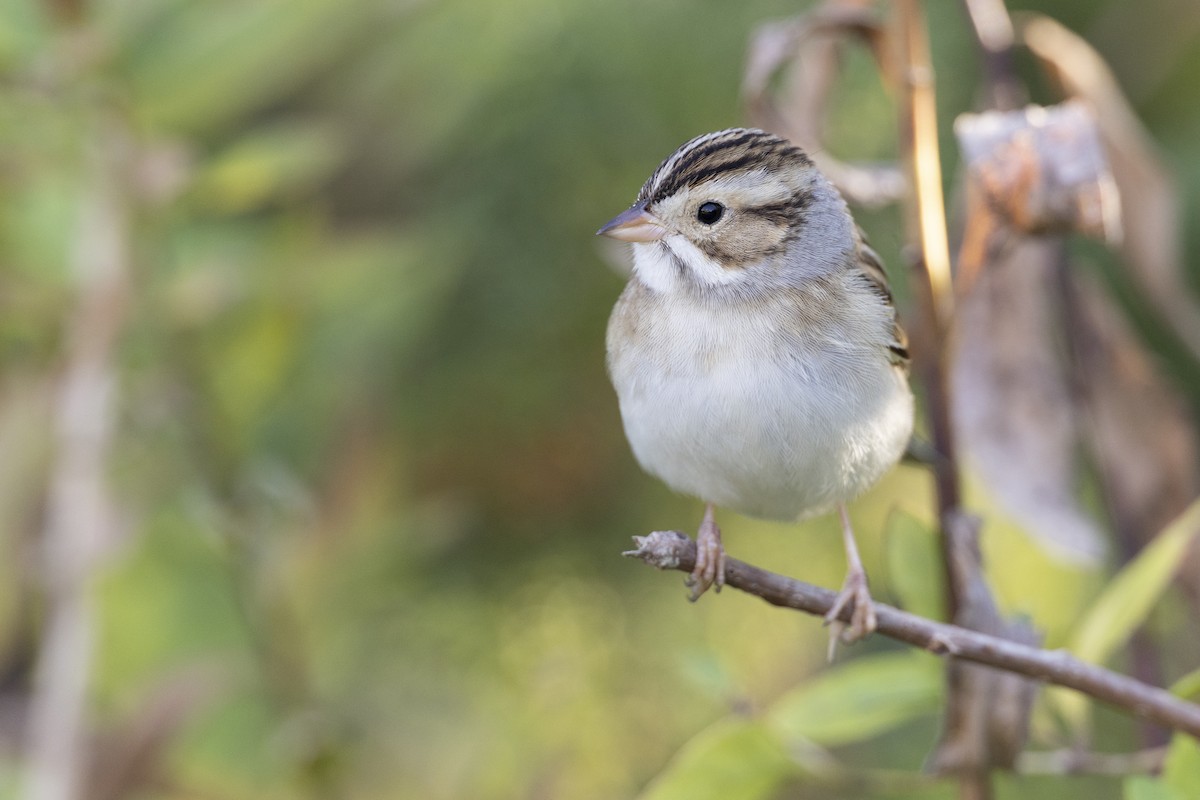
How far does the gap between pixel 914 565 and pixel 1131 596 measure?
231mm

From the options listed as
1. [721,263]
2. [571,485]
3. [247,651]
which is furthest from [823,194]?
[247,651]

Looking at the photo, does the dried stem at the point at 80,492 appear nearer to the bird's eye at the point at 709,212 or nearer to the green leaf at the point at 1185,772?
the bird's eye at the point at 709,212

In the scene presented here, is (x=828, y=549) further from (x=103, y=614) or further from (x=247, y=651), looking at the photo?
(x=103, y=614)

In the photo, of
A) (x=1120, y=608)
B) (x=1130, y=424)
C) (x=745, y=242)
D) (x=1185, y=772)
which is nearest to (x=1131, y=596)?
(x=1120, y=608)

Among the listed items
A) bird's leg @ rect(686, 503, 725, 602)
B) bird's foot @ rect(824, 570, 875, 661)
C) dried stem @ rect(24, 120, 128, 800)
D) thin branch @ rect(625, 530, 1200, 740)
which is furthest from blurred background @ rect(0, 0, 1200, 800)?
thin branch @ rect(625, 530, 1200, 740)

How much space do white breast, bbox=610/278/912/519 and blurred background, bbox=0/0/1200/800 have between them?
0.30 meters

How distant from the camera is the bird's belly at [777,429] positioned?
66.9 inches

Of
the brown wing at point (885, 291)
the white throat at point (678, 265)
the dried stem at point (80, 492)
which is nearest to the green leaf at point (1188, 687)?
the brown wing at point (885, 291)

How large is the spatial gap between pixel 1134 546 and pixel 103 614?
1.57 m

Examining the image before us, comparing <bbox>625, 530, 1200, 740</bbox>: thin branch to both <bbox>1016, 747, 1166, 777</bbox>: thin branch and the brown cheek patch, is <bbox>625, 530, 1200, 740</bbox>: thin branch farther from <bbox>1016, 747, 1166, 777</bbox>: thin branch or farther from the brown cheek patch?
the brown cheek patch

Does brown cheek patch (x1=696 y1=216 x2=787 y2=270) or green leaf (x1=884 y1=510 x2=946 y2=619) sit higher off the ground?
brown cheek patch (x1=696 y1=216 x2=787 y2=270)

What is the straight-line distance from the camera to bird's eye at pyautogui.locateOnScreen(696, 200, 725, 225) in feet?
6.21

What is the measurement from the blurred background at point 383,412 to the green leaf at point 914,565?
1.08 feet

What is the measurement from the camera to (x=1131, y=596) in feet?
4.91
